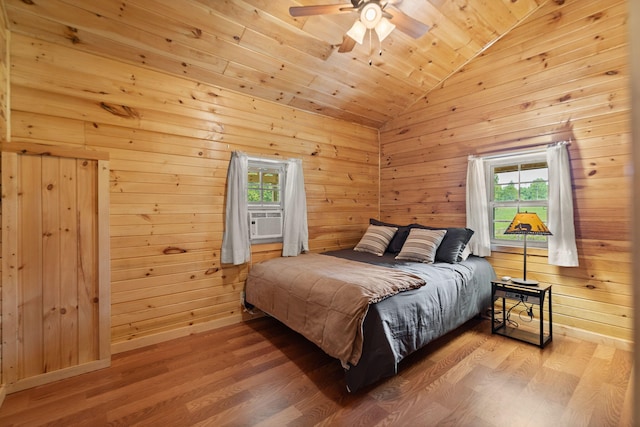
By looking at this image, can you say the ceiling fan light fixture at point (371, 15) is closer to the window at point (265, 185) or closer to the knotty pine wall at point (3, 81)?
the window at point (265, 185)

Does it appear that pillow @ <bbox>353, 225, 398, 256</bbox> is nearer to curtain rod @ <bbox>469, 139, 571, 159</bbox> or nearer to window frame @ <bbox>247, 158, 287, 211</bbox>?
window frame @ <bbox>247, 158, 287, 211</bbox>

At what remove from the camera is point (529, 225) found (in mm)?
2520

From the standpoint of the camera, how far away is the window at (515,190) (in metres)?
2.98

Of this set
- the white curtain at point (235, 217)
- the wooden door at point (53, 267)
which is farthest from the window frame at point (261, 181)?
the wooden door at point (53, 267)

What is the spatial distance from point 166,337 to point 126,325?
34 centimetres

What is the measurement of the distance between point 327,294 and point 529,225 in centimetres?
186

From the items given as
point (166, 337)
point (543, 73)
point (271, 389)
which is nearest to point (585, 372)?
point (271, 389)

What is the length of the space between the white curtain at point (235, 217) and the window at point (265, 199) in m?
0.20

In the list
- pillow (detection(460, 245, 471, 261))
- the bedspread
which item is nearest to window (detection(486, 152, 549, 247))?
pillow (detection(460, 245, 471, 261))

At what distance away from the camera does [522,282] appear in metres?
2.62

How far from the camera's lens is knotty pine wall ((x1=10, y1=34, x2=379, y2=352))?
213cm

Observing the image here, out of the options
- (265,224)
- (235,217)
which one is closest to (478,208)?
(265,224)

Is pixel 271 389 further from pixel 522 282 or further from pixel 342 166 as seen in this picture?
pixel 342 166

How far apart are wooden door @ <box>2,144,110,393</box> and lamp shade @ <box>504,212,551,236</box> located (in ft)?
10.9
